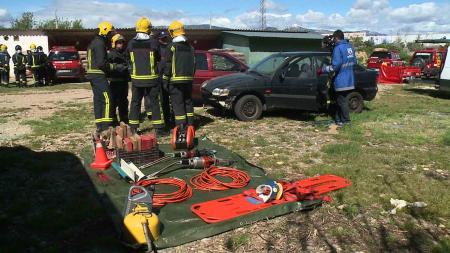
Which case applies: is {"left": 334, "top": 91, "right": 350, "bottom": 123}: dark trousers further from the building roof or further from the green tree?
the green tree

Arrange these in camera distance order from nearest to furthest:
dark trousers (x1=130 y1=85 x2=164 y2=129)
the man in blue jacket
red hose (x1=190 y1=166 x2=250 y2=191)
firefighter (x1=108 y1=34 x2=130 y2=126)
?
red hose (x1=190 y1=166 x2=250 y2=191) < dark trousers (x1=130 y1=85 x2=164 y2=129) < firefighter (x1=108 y1=34 x2=130 y2=126) < the man in blue jacket

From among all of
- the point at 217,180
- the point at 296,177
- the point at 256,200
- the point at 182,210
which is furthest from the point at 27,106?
the point at 256,200

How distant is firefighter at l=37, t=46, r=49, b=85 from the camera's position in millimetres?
18842

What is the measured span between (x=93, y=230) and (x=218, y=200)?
130cm

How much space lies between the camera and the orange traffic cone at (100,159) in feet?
18.4

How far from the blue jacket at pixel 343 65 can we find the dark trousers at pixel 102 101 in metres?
4.32

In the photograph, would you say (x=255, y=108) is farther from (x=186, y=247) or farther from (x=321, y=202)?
(x=186, y=247)

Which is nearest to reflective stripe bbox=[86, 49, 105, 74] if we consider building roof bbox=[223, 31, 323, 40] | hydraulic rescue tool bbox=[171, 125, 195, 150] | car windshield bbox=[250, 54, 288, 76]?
hydraulic rescue tool bbox=[171, 125, 195, 150]

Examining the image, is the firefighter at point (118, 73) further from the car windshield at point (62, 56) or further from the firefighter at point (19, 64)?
the car windshield at point (62, 56)

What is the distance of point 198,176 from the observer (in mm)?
5250

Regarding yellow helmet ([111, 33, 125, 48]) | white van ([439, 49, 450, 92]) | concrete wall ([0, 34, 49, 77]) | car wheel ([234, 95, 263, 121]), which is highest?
concrete wall ([0, 34, 49, 77])

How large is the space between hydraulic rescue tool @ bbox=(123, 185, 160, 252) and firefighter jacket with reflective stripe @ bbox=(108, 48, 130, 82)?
4.09 metres

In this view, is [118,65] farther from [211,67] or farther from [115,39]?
[211,67]

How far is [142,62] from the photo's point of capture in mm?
7152
